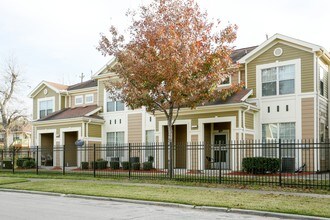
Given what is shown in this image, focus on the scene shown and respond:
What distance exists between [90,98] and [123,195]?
66.2 ft

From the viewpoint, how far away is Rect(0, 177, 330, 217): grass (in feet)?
35.0

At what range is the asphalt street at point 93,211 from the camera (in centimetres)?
987

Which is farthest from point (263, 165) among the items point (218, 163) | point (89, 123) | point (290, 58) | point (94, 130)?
point (94, 130)

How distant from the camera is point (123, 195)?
44.8 feet

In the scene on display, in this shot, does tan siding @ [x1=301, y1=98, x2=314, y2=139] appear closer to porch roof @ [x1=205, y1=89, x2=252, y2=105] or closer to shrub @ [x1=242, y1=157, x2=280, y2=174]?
shrub @ [x1=242, y1=157, x2=280, y2=174]

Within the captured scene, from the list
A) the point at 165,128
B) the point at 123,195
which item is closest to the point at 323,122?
the point at 165,128

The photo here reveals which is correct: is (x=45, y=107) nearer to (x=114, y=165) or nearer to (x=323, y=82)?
(x=114, y=165)

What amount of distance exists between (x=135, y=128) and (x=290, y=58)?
1201 centimetres

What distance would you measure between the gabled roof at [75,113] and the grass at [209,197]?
1303 cm

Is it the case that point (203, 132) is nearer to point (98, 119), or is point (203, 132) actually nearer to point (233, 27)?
point (233, 27)

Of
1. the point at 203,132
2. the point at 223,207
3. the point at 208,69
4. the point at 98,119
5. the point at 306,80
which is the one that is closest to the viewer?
the point at 223,207

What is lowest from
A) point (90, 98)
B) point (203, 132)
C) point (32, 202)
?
point (32, 202)

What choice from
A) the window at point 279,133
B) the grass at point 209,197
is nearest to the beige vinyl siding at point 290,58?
Result: the window at point 279,133

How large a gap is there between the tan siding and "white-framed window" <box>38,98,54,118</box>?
21506 mm
